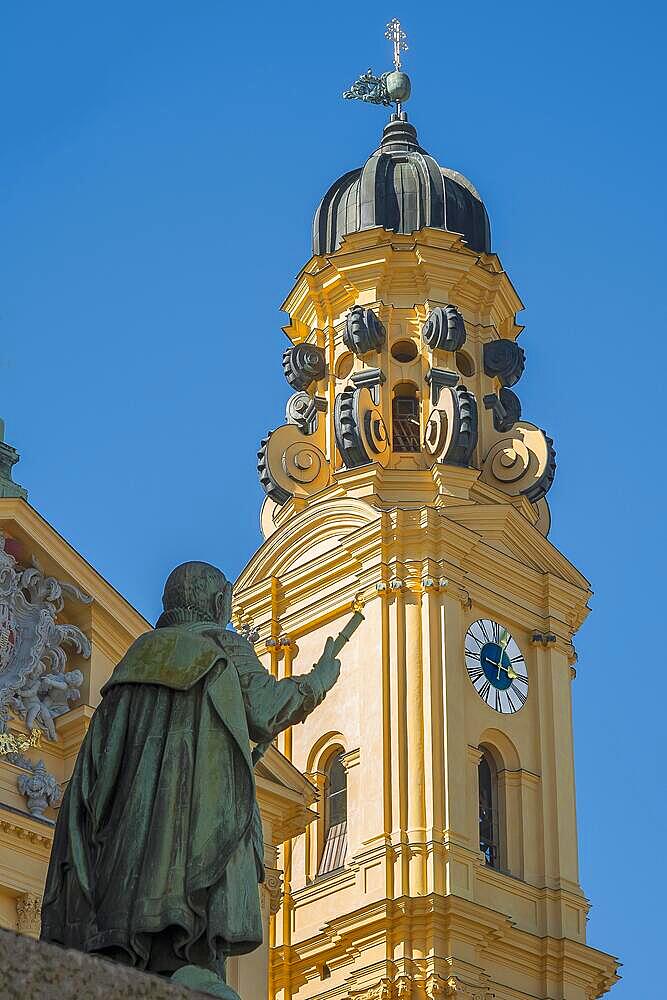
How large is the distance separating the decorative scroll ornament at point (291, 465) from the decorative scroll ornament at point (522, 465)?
2.30 m

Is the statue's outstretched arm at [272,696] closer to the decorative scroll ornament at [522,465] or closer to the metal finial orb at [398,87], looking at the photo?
the decorative scroll ornament at [522,465]

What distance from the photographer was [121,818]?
7.38 metres

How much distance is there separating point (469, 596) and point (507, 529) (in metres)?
1.31

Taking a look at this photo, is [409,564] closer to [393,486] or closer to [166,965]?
[393,486]

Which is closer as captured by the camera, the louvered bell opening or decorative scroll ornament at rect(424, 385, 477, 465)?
decorative scroll ornament at rect(424, 385, 477, 465)

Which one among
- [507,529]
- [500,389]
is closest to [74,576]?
[507,529]

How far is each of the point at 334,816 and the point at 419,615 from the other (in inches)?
111

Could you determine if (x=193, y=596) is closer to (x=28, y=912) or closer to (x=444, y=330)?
(x=28, y=912)

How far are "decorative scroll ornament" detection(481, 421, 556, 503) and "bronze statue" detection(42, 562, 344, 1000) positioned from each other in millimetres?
23584

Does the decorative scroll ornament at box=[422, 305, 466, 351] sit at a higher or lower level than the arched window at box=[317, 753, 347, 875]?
higher

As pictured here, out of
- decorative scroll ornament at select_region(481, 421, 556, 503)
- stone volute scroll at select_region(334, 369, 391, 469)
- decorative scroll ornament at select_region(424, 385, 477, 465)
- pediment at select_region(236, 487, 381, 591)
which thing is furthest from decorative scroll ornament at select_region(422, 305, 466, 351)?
pediment at select_region(236, 487, 381, 591)

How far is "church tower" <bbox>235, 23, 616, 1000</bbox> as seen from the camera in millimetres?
27875

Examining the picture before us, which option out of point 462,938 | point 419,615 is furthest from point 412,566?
point 462,938

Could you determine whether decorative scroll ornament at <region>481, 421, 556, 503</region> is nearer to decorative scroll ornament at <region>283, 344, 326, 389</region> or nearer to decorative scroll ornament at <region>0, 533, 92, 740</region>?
decorative scroll ornament at <region>283, 344, 326, 389</region>
